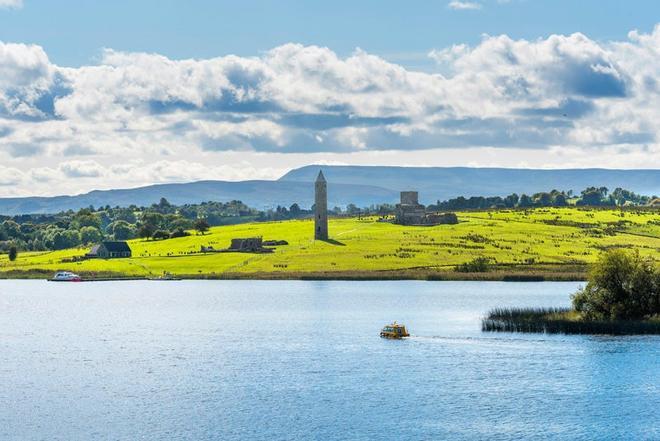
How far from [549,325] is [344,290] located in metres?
69.4

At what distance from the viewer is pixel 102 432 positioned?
219ft

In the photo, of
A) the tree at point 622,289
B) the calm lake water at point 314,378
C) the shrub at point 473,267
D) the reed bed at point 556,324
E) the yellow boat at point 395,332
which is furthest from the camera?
the shrub at point 473,267

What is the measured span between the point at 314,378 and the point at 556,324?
102 feet

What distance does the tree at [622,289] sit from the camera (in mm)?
99812

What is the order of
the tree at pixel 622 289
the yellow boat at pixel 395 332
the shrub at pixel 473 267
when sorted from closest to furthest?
1. the tree at pixel 622 289
2. the yellow boat at pixel 395 332
3. the shrub at pixel 473 267

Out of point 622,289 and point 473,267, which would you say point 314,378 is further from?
point 473,267

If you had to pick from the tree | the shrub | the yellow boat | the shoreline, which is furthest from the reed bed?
the shrub

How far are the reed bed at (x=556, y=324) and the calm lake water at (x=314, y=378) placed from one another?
4.35 feet

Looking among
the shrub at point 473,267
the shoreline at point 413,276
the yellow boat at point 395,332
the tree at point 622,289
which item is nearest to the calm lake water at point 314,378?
the yellow boat at point 395,332

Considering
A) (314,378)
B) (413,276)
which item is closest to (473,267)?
(413,276)

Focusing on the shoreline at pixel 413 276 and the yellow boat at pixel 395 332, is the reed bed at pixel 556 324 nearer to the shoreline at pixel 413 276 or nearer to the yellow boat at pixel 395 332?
the yellow boat at pixel 395 332

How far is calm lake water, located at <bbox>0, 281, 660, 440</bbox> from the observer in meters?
67.8

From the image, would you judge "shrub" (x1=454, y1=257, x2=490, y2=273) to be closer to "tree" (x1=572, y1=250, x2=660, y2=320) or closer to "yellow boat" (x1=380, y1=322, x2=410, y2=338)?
"yellow boat" (x1=380, y1=322, x2=410, y2=338)

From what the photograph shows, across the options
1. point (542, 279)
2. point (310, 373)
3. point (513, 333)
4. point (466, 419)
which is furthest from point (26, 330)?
point (542, 279)
